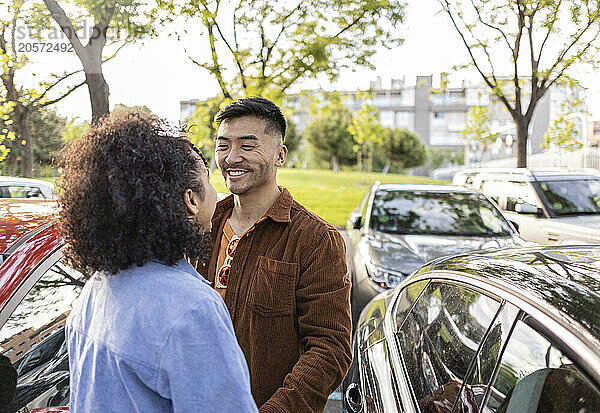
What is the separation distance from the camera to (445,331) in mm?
2104

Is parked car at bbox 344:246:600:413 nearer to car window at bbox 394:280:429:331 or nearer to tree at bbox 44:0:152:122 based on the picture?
car window at bbox 394:280:429:331

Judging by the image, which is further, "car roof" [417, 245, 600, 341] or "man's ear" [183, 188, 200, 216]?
"car roof" [417, 245, 600, 341]

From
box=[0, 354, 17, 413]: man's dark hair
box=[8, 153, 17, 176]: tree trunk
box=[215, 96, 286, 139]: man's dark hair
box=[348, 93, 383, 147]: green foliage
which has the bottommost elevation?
box=[0, 354, 17, 413]: man's dark hair

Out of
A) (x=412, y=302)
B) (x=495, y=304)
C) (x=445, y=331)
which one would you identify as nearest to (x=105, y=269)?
(x=495, y=304)

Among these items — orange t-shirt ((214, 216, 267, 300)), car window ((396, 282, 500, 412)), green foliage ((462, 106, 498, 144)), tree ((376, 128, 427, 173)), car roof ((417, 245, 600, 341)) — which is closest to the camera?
car roof ((417, 245, 600, 341))

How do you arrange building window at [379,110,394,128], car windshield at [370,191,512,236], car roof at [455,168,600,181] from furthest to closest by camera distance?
building window at [379,110,394,128] < car roof at [455,168,600,181] < car windshield at [370,191,512,236]

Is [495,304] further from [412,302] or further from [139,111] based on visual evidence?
[139,111]

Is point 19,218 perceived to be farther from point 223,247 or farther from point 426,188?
point 426,188

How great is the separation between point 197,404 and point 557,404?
0.94 meters

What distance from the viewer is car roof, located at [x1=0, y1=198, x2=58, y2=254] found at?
6.68ft

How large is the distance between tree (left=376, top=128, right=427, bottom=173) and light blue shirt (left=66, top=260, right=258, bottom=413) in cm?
4114

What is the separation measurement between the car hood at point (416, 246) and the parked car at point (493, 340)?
2.74 m

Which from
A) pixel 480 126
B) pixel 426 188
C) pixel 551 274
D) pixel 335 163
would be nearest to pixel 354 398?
pixel 551 274

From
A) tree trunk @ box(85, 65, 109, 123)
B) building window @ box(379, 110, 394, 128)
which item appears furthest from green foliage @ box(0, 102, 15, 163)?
building window @ box(379, 110, 394, 128)
